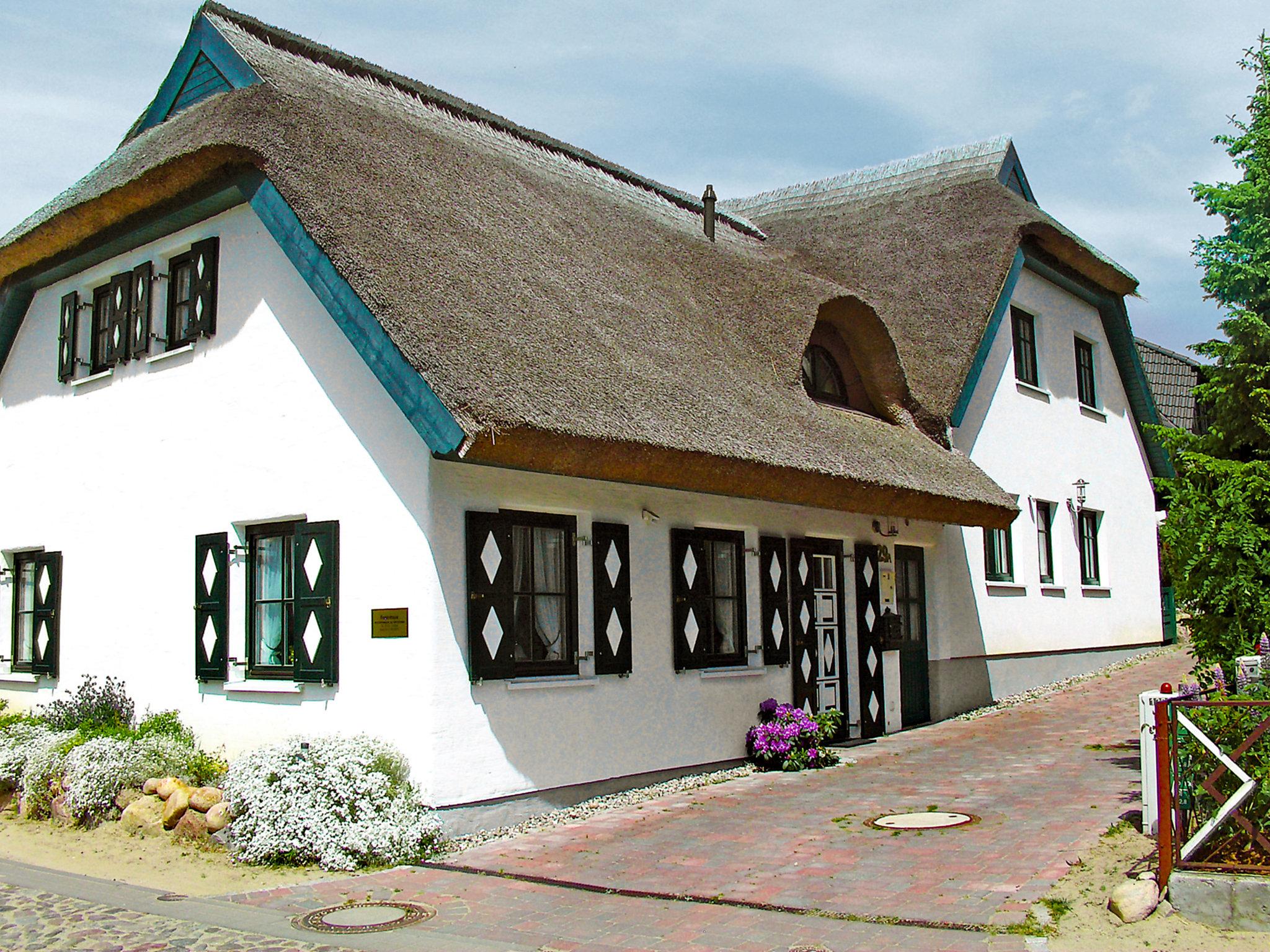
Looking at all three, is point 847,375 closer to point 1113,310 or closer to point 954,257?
point 954,257

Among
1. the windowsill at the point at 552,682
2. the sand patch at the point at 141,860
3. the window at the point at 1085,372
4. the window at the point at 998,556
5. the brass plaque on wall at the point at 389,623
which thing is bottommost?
the sand patch at the point at 141,860

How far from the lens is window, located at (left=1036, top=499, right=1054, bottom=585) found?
17578mm

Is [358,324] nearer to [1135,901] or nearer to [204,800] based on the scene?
[204,800]

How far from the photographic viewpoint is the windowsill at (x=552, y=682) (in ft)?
30.0

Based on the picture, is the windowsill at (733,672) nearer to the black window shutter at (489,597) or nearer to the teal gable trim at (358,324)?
the black window shutter at (489,597)

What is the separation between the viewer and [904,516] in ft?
42.5

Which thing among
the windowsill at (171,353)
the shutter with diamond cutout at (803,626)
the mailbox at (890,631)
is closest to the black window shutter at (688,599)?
the shutter with diamond cutout at (803,626)

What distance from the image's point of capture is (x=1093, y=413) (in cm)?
1933

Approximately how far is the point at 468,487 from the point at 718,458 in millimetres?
2103

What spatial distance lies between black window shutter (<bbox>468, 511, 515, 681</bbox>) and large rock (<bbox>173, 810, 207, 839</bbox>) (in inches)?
89.0

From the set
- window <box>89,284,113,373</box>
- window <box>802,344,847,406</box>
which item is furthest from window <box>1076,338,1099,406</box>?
window <box>89,284,113,373</box>

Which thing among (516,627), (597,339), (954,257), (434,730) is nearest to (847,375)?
(954,257)

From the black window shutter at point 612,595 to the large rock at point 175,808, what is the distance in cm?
328

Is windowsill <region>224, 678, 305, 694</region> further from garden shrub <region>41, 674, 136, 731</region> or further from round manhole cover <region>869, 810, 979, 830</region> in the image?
round manhole cover <region>869, 810, 979, 830</region>
